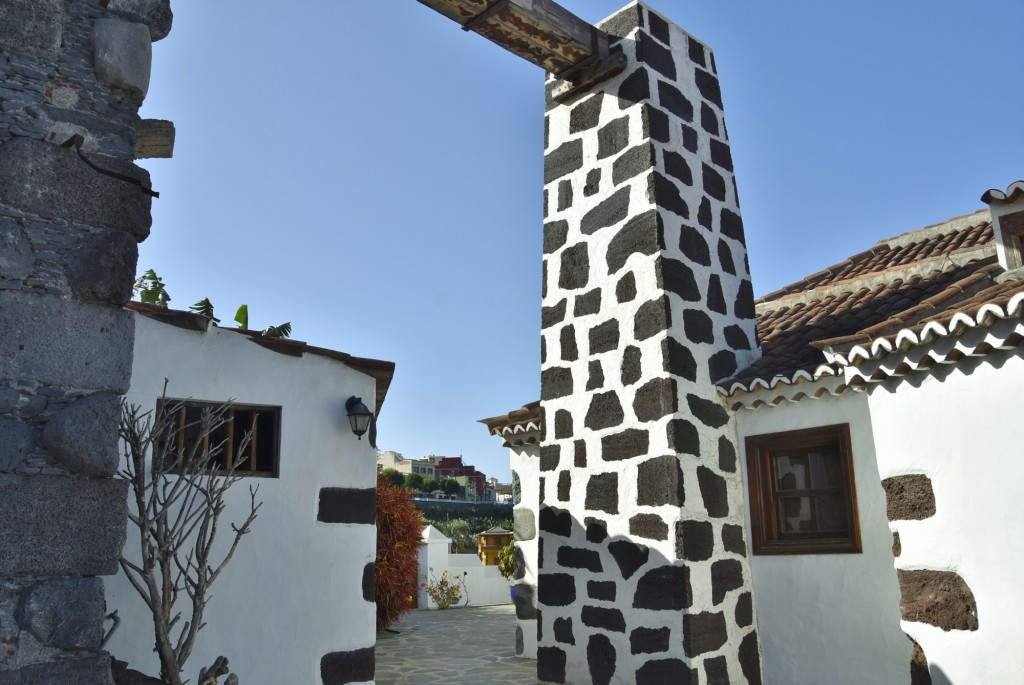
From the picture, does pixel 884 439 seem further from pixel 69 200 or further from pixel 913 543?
pixel 69 200

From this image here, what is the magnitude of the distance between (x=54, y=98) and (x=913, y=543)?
5007mm

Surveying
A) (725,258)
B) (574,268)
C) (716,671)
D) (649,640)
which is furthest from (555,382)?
(716,671)

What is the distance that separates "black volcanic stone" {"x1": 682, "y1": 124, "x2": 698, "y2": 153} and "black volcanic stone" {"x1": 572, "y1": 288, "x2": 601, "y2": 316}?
152 cm

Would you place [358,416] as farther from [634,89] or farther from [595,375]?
[634,89]

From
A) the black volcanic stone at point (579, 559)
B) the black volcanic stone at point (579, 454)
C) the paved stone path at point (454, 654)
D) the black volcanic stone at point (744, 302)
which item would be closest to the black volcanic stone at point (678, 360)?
the black volcanic stone at point (744, 302)

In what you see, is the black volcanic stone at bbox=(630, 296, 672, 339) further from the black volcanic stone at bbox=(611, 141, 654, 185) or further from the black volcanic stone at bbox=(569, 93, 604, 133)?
the black volcanic stone at bbox=(569, 93, 604, 133)

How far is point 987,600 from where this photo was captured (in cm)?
449

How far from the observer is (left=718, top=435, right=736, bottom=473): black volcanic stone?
6.24m

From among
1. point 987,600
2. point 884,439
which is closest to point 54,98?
point 884,439

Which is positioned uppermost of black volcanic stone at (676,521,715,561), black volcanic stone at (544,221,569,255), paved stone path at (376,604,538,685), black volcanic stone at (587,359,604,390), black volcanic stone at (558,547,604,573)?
black volcanic stone at (544,221,569,255)

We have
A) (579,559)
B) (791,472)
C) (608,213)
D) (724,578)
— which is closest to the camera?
(724,578)

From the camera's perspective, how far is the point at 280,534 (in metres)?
5.65

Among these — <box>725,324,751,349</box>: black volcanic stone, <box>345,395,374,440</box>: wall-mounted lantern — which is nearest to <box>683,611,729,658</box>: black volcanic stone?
<box>725,324,751,349</box>: black volcanic stone

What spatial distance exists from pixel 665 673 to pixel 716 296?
298 centimetres
